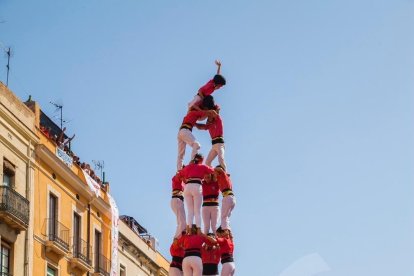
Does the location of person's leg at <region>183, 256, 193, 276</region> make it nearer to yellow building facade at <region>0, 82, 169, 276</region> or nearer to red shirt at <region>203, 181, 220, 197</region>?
red shirt at <region>203, 181, 220, 197</region>

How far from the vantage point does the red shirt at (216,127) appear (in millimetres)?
28875

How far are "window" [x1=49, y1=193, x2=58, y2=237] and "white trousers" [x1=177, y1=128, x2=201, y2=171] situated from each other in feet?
56.9

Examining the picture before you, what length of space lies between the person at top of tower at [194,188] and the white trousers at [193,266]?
0.89 meters

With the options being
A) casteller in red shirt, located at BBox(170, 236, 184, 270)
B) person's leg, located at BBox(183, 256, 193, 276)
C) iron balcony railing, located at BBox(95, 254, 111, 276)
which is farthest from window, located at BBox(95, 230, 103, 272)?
person's leg, located at BBox(183, 256, 193, 276)

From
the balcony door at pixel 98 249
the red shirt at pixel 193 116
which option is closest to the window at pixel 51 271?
the balcony door at pixel 98 249

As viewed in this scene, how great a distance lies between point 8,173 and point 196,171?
53.7 ft

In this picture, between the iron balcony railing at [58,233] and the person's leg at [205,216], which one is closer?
the person's leg at [205,216]

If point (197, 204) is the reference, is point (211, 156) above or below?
above

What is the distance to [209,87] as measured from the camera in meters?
29.0

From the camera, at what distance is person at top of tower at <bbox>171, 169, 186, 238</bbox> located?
2789 cm

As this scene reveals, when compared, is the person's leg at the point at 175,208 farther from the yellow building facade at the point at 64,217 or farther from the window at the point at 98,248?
the window at the point at 98,248

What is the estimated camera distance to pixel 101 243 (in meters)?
51.2

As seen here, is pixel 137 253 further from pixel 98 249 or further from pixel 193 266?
pixel 193 266

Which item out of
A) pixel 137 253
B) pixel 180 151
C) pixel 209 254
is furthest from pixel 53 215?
pixel 209 254
